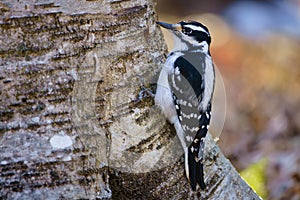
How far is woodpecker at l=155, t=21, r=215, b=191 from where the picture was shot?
10.9 ft

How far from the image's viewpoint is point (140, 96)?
10.4 feet

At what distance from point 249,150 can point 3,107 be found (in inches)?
181

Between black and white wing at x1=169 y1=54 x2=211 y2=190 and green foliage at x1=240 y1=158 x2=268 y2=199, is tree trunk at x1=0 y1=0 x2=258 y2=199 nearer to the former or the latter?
black and white wing at x1=169 y1=54 x2=211 y2=190

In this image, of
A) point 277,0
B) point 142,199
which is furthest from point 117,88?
point 277,0

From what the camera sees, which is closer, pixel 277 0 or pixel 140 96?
pixel 140 96

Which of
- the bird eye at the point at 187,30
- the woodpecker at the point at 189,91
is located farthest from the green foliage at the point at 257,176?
the bird eye at the point at 187,30

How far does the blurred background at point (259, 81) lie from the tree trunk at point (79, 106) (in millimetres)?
2449

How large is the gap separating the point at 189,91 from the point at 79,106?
3.77ft

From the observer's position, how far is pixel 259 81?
30.9 ft

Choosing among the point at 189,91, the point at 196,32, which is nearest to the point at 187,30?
the point at 196,32

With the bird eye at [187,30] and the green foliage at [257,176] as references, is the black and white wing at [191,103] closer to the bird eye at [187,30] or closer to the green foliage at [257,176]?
the bird eye at [187,30]

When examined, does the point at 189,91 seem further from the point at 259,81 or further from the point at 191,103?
the point at 259,81

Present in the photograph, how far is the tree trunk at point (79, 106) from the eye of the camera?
2809mm

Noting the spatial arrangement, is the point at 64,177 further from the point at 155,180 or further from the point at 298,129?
the point at 298,129
